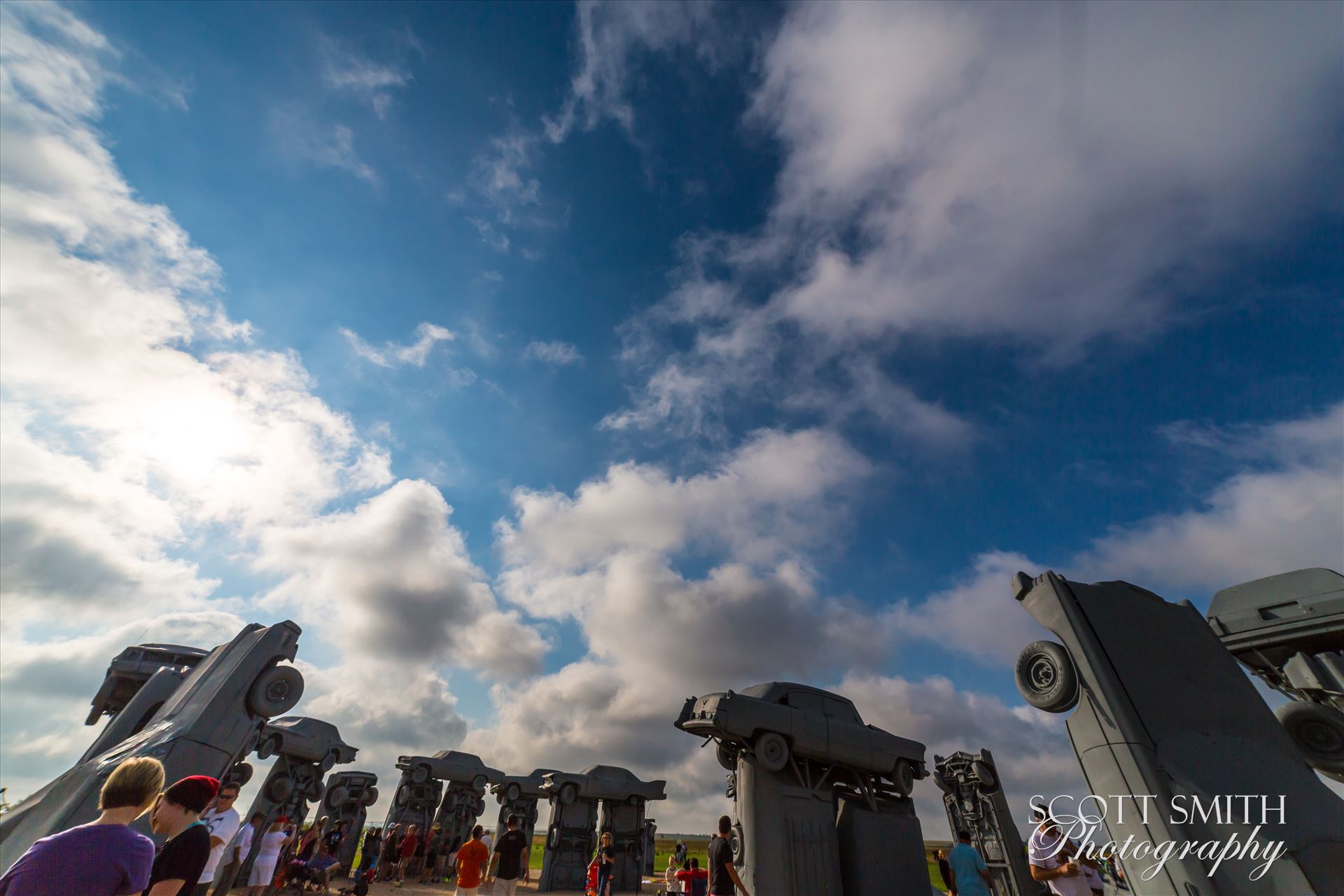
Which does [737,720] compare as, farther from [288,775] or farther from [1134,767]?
[288,775]

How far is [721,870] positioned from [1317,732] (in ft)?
35.9

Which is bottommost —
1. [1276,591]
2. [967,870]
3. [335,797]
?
[967,870]

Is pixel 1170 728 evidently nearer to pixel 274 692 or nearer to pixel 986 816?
pixel 274 692

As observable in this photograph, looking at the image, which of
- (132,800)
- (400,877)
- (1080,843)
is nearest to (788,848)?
(1080,843)

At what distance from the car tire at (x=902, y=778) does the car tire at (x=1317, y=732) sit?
28.2ft

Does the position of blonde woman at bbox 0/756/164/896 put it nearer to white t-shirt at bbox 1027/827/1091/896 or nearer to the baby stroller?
white t-shirt at bbox 1027/827/1091/896

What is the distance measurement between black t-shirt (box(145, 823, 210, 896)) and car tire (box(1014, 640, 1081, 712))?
10.3m

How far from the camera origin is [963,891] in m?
10.4

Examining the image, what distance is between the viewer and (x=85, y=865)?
3.36m

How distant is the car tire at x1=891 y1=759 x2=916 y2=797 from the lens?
15797 mm

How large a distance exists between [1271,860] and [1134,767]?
1.37 meters

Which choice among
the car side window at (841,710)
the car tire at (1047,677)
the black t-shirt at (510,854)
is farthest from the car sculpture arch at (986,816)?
the black t-shirt at (510,854)

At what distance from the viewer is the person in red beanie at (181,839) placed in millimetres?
3971

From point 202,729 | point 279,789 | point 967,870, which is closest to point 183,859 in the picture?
point 202,729
